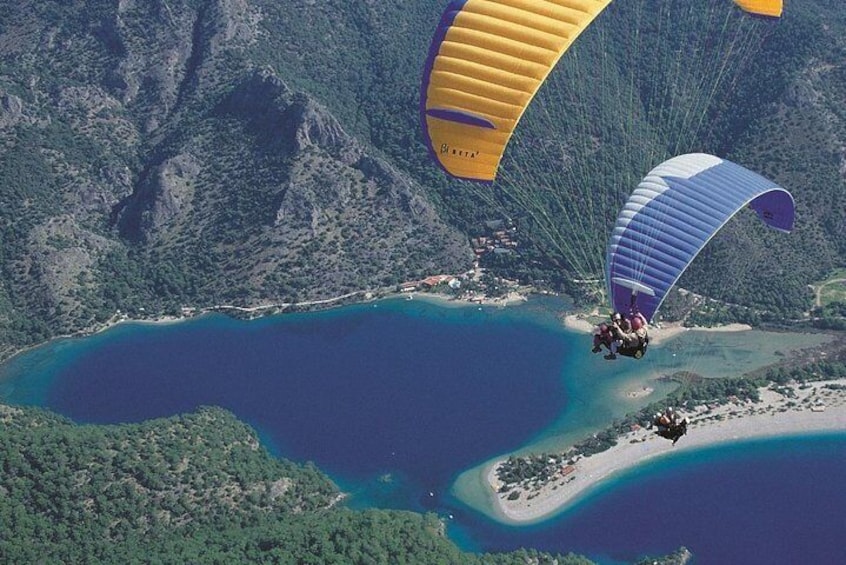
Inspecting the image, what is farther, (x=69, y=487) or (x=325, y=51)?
(x=325, y=51)

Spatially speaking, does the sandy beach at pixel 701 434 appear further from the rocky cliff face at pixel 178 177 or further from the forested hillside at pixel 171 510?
the rocky cliff face at pixel 178 177

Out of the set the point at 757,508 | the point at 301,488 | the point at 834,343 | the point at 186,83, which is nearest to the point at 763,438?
the point at 757,508

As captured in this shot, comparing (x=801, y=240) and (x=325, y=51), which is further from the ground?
(x=325, y=51)

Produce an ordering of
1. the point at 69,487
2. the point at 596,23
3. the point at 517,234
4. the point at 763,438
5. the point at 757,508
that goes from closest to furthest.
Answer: the point at 69,487, the point at 757,508, the point at 763,438, the point at 517,234, the point at 596,23

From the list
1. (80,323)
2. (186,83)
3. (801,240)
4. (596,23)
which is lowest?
(80,323)

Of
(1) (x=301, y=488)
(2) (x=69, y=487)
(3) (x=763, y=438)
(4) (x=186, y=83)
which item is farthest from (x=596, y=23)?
(2) (x=69, y=487)

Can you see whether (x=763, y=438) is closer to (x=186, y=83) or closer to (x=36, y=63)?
(x=186, y=83)

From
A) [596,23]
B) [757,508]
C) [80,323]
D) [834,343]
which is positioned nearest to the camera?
[757,508]

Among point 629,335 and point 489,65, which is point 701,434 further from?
point 489,65
